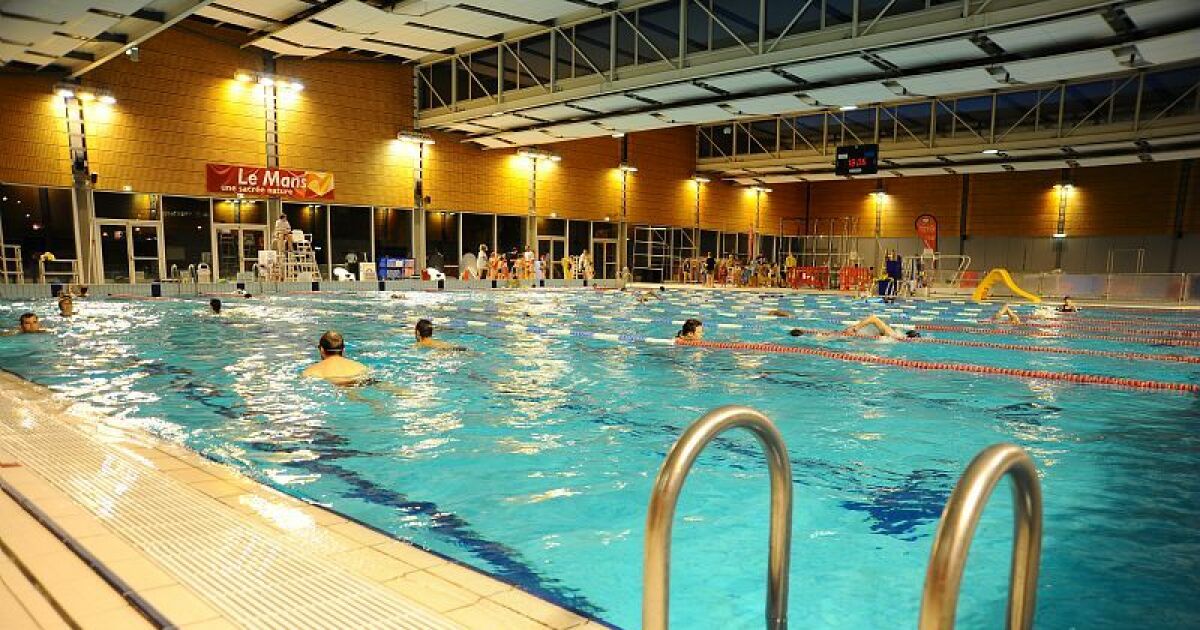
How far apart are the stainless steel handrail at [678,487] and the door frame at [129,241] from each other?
2053 centimetres

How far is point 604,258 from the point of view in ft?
97.8

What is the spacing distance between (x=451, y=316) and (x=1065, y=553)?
468 inches

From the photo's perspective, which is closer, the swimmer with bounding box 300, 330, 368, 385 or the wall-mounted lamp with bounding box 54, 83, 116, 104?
the swimmer with bounding box 300, 330, 368, 385

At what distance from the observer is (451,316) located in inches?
552

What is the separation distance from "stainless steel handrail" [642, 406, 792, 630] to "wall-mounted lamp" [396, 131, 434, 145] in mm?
22583

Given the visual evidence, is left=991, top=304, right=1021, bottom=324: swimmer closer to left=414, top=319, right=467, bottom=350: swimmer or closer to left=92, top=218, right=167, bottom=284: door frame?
left=414, top=319, right=467, bottom=350: swimmer

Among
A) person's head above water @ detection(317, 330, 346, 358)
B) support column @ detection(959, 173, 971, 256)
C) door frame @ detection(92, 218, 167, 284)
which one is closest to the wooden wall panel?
door frame @ detection(92, 218, 167, 284)

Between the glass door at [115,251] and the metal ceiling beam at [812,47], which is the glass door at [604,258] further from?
the glass door at [115,251]

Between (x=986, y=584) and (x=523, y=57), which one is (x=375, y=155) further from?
(x=986, y=584)

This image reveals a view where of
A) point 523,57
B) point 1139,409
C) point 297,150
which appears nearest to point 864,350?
point 1139,409

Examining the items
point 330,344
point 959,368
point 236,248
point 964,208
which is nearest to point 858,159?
point 964,208

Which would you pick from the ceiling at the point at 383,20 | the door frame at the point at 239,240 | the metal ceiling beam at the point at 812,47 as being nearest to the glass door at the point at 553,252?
the metal ceiling beam at the point at 812,47

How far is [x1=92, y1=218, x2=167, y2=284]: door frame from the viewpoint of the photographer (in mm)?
17906

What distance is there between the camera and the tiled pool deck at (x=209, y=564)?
191 centimetres
